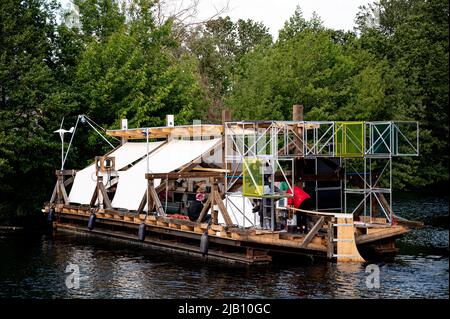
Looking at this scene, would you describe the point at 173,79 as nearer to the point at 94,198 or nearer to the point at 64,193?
the point at 64,193

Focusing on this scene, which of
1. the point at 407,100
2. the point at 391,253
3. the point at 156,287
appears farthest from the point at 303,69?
the point at 156,287

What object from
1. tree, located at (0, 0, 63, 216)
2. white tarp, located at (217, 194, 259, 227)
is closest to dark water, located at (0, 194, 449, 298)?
white tarp, located at (217, 194, 259, 227)

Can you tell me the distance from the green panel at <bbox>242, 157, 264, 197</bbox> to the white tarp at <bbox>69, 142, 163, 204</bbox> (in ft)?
31.9

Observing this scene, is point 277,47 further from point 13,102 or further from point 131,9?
point 13,102

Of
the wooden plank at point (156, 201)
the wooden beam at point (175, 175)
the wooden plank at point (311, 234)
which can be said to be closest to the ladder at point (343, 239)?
the wooden plank at point (311, 234)

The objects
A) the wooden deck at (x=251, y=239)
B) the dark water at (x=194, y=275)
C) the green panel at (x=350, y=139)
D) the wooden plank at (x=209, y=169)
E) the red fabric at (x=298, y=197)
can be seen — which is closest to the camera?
the dark water at (x=194, y=275)

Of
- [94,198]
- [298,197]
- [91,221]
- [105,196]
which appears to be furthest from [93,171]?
[298,197]

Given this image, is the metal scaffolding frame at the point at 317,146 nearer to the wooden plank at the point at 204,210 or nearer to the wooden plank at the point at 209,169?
the wooden plank at the point at 209,169

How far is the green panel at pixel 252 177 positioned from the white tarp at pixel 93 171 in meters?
9.73

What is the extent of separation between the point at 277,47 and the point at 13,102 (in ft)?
80.7

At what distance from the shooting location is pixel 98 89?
145 feet

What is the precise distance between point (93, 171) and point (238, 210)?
11616 mm

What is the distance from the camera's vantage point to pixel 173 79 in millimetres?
48094

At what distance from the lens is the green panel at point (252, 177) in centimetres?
2477
